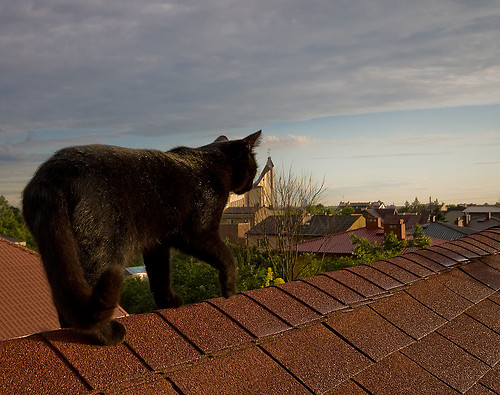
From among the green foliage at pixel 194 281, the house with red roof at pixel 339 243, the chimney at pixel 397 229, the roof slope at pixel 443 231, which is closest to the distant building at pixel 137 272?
the green foliage at pixel 194 281

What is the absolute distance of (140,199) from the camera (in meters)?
2.14

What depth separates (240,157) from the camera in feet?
9.86

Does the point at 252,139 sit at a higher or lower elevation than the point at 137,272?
higher

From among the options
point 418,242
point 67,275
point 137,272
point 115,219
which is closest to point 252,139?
point 115,219

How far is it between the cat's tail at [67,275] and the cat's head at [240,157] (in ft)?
4.26

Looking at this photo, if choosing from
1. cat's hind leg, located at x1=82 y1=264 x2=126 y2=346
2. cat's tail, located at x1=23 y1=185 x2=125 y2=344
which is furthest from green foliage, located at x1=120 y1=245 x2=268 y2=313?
cat's hind leg, located at x1=82 y1=264 x2=126 y2=346

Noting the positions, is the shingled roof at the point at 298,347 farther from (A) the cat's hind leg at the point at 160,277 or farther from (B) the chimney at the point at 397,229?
(B) the chimney at the point at 397,229

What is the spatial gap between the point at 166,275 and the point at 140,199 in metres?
0.59

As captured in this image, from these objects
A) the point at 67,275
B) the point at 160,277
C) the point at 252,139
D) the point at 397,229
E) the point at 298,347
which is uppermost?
the point at 252,139

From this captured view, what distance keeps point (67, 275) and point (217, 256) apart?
0.98m

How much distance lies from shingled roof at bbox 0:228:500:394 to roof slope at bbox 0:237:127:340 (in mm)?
9178

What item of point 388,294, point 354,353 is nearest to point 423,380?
point 354,353

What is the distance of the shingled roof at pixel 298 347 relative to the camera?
1.45m

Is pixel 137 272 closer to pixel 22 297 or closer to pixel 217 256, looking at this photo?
pixel 22 297
